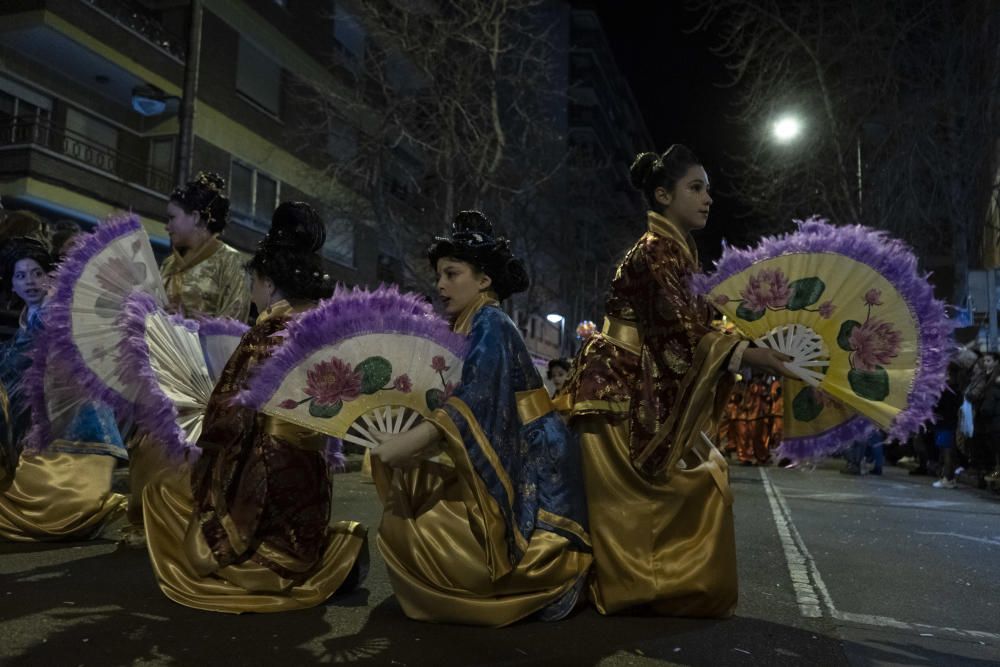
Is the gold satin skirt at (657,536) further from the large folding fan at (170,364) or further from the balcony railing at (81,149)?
the balcony railing at (81,149)

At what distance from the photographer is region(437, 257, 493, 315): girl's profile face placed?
3547 mm

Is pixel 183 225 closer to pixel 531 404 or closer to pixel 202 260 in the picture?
pixel 202 260

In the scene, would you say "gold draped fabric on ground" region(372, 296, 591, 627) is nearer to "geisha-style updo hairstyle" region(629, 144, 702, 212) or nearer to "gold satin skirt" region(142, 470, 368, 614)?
"gold satin skirt" region(142, 470, 368, 614)

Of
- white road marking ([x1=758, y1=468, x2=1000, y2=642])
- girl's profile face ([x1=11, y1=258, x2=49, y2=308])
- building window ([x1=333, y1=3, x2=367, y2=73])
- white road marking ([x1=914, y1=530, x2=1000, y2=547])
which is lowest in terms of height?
white road marking ([x1=758, y1=468, x2=1000, y2=642])

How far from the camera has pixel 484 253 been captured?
11.6 feet

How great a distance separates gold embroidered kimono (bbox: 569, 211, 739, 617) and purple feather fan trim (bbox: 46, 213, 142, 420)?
84.0 inches

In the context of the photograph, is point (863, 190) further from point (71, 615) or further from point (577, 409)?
point (71, 615)

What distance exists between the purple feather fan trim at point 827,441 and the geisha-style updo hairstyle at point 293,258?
2071mm

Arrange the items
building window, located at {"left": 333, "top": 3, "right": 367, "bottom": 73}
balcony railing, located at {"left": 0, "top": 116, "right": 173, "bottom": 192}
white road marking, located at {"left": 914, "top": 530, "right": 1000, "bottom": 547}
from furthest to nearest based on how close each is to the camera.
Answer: building window, located at {"left": 333, "top": 3, "right": 367, "bottom": 73}
balcony railing, located at {"left": 0, "top": 116, "right": 173, "bottom": 192}
white road marking, located at {"left": 914, "top": 530, "right": 1000, "bottom": 547}

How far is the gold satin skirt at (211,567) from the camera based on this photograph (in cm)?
348

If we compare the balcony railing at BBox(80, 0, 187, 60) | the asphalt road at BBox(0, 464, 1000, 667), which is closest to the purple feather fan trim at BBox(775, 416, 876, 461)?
the asphalt road at BBox(0, 464, 1000, 667)

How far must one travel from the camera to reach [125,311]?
4.00 m

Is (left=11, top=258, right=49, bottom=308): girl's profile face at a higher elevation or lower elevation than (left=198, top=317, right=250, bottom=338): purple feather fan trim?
higher

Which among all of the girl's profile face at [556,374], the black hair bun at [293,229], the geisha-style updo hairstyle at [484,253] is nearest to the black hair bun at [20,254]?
the black hair bun at [293,229]
